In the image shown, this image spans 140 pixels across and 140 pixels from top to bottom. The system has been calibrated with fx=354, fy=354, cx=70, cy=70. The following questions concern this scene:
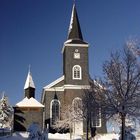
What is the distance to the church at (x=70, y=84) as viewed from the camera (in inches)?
2100

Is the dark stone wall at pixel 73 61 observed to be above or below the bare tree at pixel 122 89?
above

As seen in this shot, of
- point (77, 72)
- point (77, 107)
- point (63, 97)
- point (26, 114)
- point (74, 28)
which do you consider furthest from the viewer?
point (74, 28)

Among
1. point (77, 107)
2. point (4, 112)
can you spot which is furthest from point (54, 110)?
point (4, 112)

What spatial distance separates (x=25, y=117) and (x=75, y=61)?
38.9 feet

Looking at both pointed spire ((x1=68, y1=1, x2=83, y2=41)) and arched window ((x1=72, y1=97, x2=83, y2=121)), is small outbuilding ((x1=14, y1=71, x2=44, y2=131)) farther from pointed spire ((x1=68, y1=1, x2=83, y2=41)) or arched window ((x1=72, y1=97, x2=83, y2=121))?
pointed spire ((x1=68, y1=1, x2=83, y2=41))

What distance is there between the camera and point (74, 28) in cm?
5859

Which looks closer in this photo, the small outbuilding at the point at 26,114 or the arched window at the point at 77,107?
the arched window at the point at 77,107

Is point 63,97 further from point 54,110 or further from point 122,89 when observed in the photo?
point 122,89

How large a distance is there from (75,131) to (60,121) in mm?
3222

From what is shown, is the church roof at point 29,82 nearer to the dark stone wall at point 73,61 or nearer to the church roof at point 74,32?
the dark stone wall at point 73,61

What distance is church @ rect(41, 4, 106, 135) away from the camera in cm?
5334

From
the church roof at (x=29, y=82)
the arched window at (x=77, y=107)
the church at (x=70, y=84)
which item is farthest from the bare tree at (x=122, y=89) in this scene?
the church roof at (x=29, y=82)

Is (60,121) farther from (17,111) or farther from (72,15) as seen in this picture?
(72,15)

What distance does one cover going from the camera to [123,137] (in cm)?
2725
